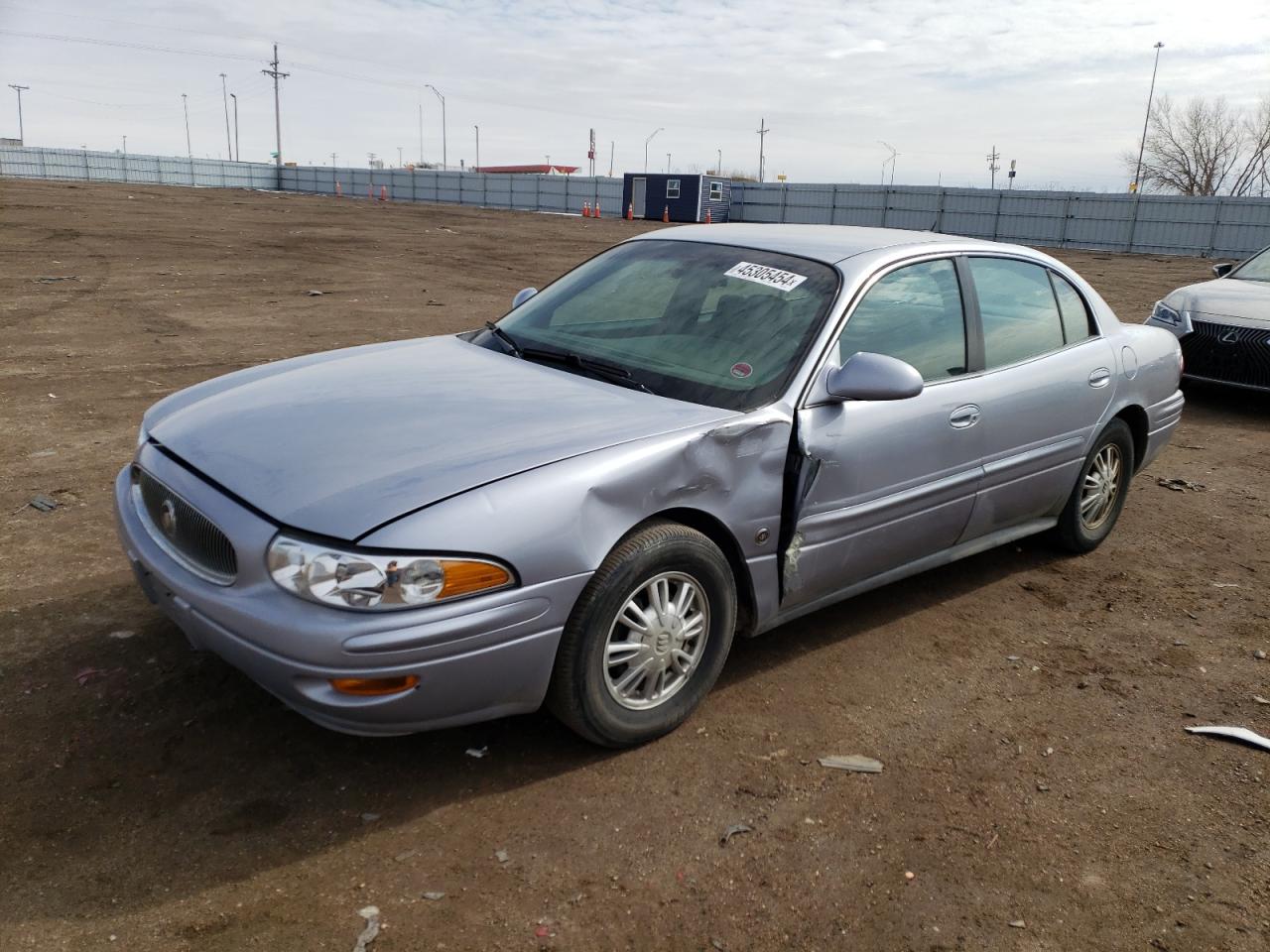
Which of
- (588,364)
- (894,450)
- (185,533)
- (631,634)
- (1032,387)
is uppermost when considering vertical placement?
(588,364)

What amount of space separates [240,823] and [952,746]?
2270 millimetres

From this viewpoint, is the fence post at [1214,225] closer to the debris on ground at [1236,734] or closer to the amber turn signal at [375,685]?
the debris on ground at [1236,734]

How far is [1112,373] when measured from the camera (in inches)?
194

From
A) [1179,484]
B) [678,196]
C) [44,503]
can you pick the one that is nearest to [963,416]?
[1179,484]

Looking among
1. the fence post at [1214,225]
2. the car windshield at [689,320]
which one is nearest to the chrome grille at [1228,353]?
the car windshield at [689,320]

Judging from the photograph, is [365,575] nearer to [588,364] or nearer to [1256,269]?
[588,364]

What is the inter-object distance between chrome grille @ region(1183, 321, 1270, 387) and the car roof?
5301 millimetres

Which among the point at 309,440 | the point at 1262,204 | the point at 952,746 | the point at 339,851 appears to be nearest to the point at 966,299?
the point at 952,746

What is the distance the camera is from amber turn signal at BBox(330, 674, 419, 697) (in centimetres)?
261

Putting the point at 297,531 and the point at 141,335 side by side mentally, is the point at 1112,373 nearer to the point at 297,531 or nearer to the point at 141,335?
the point at 297,531

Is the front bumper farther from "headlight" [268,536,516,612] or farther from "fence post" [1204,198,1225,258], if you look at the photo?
"fence post" [1204,198,1225,258]

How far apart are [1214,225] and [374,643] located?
3714cm

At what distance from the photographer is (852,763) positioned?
3.27 m

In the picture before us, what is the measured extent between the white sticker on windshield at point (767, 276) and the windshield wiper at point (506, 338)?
882mm
